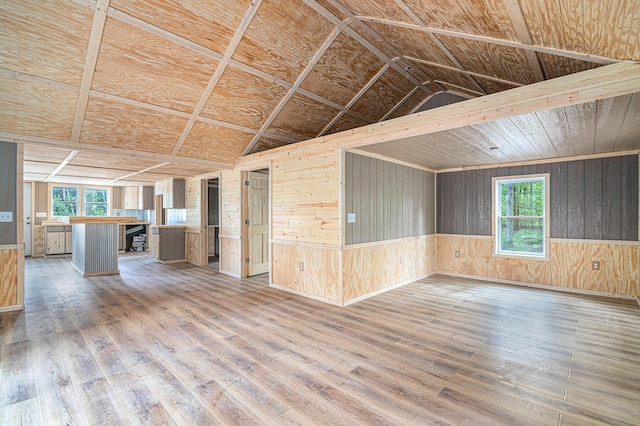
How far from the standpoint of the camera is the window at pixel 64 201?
9.89 m

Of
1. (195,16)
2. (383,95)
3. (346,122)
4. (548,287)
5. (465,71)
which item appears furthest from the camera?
(346,122)

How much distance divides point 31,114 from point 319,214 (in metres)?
4.02

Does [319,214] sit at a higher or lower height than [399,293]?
higher

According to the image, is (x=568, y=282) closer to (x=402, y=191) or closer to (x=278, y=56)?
(x=402, y=191)

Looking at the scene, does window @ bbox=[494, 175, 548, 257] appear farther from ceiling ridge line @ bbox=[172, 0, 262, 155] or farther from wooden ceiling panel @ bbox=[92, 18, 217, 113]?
wooden ceiling panel @ bbox=[92, 18, 217, 113]

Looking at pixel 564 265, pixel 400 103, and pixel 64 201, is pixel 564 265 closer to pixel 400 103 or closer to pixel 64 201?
pixel 400 103

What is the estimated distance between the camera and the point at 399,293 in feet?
16.4

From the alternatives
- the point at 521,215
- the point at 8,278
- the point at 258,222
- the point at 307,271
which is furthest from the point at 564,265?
the point at 8,278

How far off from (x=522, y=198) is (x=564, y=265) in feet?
4.45

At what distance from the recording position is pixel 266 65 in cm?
409

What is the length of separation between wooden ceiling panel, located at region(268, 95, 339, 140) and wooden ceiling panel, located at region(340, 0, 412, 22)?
5.49 ft

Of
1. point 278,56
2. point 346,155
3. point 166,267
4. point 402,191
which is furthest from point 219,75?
point 166,267

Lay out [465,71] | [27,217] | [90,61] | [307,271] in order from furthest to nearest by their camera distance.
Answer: [27,217]
[307,271]
[465,71]
[90,61]

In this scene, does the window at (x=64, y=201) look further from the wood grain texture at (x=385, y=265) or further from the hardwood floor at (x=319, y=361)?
the wood grain texture at (x=385, y=265)
